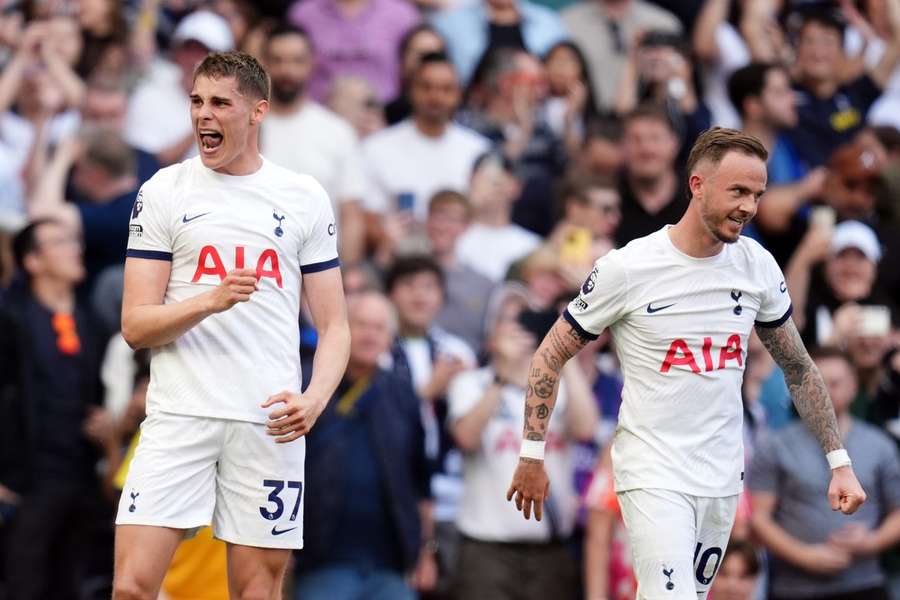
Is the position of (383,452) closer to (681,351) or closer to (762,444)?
(762,444)

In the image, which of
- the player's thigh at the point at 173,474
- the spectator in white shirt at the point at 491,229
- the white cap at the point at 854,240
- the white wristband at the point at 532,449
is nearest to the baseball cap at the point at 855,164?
the white cap at the point at 854,240

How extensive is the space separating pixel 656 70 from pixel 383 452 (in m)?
5.65

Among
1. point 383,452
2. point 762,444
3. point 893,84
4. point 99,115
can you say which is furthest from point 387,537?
point 893,84

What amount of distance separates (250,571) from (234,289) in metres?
1.46

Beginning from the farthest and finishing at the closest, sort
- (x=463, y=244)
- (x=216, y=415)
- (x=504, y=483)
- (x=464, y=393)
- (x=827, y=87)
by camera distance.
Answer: (x=827, y=87), (x=463, y=244), (x=464, y=393), (x=504, y=483), (x=216, y=415)

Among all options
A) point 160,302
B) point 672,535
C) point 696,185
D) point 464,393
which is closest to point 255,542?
point 160,302

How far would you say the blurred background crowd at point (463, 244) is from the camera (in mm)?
11922

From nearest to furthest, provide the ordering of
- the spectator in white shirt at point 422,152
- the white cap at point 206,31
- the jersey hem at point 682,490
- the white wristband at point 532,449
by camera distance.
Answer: the jersey hem at point 682,490, the white wristband at point 532,449, the spectator in white shirt at point 422,152, the white cap at point 206,31

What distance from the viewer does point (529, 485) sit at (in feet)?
27.5

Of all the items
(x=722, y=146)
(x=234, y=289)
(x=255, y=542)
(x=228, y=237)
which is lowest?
(x=255, y=542)

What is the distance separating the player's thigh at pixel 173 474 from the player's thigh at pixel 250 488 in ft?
0.22

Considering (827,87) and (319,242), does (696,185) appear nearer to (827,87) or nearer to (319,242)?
(319,242)

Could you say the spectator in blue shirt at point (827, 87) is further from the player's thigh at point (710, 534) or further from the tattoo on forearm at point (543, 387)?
the tattoo on forearm at point (543, 387)

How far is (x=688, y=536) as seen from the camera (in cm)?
832
